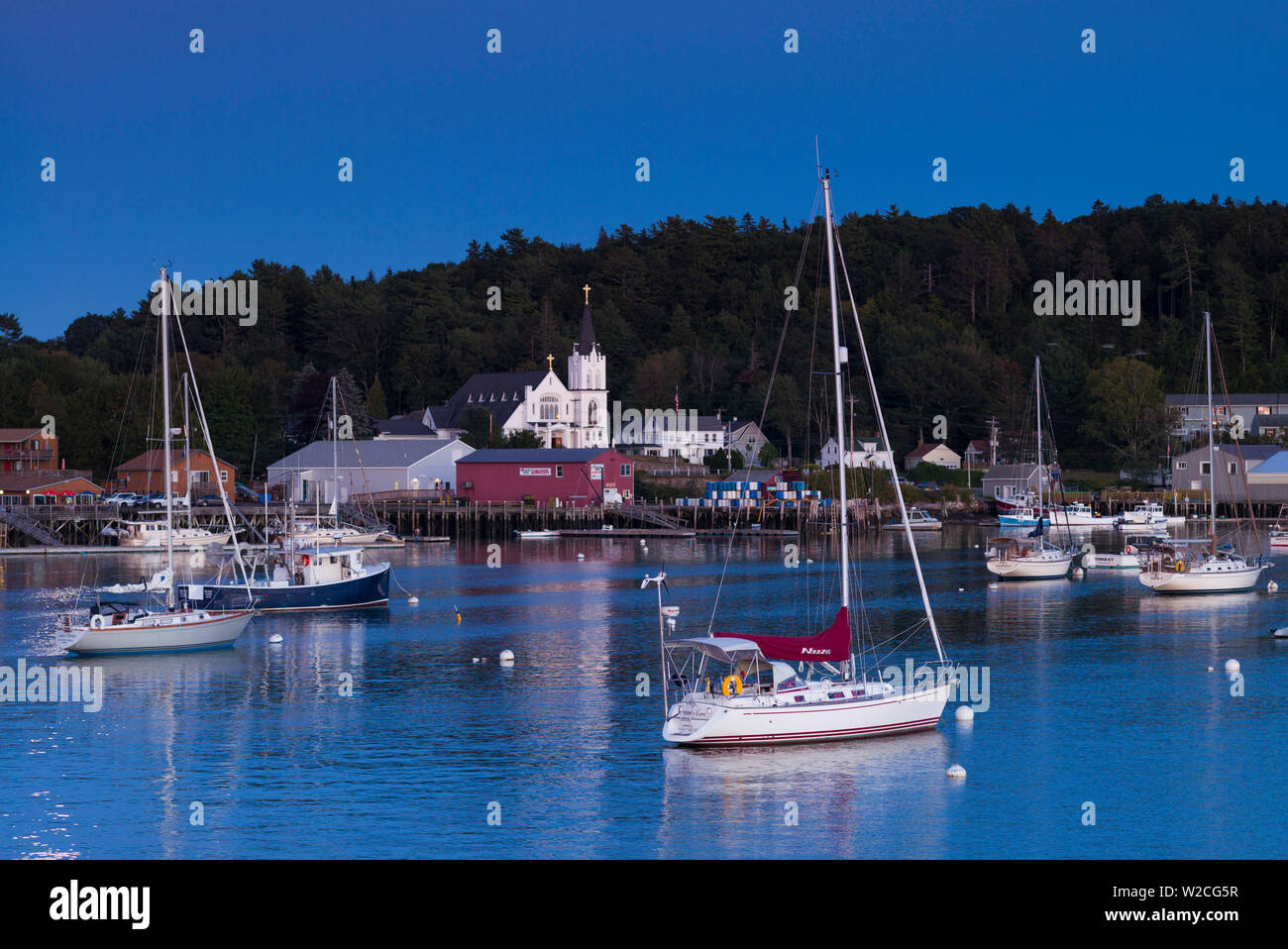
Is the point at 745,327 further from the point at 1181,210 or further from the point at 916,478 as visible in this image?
the point at 1181,210

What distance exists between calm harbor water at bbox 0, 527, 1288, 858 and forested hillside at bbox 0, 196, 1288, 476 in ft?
261

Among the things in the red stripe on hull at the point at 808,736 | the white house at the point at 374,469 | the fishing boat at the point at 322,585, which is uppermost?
the white house at the point at 374,469

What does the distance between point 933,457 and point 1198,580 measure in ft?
249

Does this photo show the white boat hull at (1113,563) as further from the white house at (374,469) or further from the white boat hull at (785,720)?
the white house at (374,469)

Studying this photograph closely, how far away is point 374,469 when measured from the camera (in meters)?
114

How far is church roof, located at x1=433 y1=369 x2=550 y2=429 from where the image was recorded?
133m

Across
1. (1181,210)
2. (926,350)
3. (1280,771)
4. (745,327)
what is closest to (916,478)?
(926,350)

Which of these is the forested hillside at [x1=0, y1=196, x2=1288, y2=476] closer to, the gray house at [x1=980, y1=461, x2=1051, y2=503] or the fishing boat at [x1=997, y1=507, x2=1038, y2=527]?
the gray house at [x1=980, y1=461, x2=1051, y2=503]

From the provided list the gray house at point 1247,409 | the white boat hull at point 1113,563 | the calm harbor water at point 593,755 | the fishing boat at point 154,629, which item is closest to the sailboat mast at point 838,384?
the calm harbor water at point 593,755

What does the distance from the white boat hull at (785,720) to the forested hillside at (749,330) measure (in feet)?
317

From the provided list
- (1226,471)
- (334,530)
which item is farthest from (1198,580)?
(1226,471)

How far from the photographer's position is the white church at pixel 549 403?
5162 inches

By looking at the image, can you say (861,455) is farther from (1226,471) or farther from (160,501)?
(160,501)

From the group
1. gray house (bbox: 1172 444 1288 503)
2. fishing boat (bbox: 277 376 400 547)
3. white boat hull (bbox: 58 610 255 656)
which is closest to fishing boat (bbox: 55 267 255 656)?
white boat hull (bbox: 58 610 255 656)
